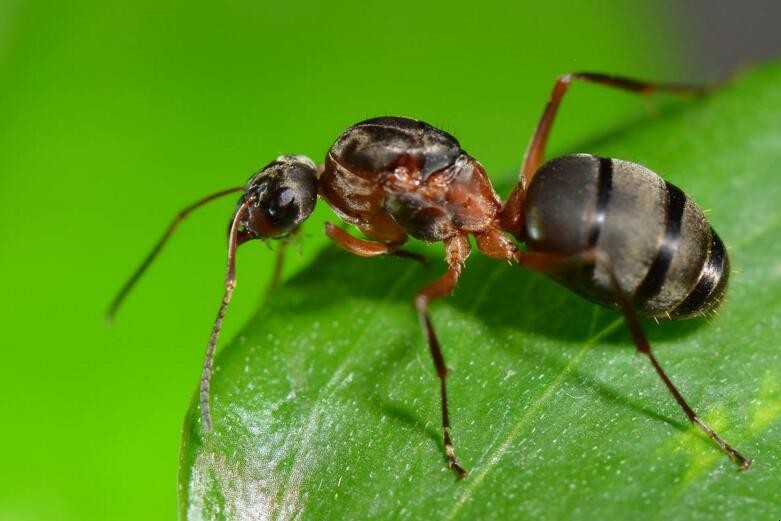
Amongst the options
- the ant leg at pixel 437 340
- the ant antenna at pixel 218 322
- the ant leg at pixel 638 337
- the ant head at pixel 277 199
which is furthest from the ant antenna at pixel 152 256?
the ant leg at pixel 638 337

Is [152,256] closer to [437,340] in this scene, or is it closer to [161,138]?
[161,138]

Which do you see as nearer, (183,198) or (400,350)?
(400,350)

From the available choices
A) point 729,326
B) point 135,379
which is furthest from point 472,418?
point 135,379

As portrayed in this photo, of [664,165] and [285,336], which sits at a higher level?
[664,165]

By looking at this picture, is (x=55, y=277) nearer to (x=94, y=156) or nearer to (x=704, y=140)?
(x=94, y=156)

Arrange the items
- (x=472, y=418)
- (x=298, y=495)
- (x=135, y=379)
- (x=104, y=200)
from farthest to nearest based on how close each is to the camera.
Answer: (x=104, y=200), (x=135, y=379), (x=472, y=418), (x=298, y=495)

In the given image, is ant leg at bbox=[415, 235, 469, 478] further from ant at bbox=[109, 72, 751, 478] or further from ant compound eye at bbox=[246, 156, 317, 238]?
ant compound eye at bbox=[246, 156, 317, 238]

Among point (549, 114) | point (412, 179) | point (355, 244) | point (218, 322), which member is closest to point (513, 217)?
point (412, 179)
